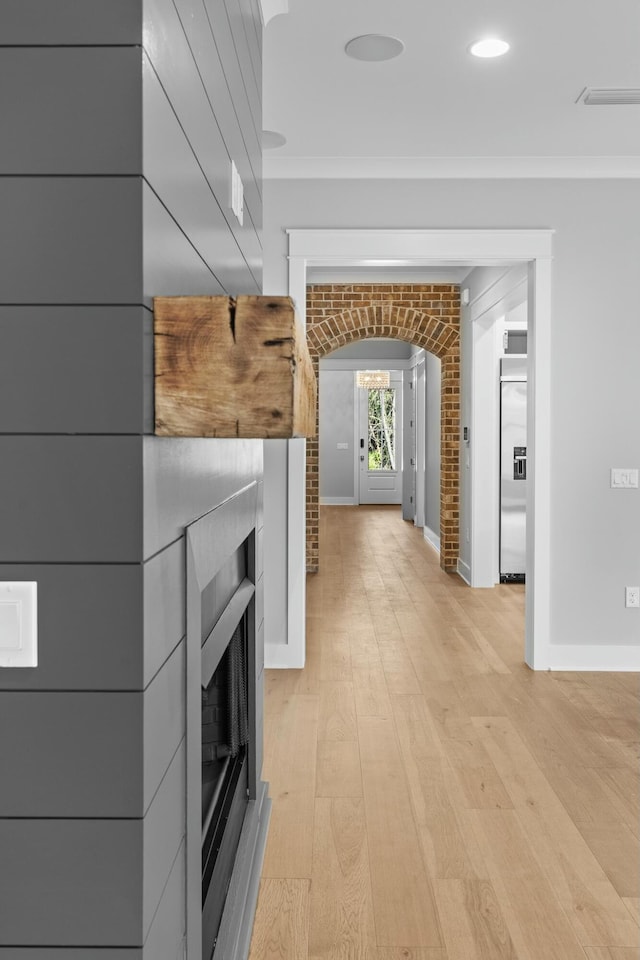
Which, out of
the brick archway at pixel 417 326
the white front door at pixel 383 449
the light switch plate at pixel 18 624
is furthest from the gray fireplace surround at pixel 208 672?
the white front door at pixel 383 449

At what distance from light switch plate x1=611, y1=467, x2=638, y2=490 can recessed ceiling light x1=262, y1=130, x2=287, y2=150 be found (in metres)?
2.46

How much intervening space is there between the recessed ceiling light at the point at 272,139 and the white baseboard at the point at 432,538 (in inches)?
208

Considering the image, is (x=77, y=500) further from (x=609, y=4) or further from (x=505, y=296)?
(x=505, y=296)

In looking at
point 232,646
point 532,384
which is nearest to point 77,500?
point 232,646

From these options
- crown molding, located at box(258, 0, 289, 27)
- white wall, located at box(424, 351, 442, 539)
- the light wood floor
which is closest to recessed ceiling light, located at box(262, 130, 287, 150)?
crown molding, located at box(258, 0, 289, 27)

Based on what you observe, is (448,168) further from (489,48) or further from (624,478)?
(624,478)

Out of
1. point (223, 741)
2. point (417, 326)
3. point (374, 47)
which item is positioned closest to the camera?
point (223, 741)

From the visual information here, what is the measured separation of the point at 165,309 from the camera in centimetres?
90

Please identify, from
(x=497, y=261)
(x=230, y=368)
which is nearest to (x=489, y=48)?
(x=497, y=261)

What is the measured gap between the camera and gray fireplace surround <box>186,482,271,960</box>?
113 centimetres

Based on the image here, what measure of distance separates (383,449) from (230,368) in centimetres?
1287

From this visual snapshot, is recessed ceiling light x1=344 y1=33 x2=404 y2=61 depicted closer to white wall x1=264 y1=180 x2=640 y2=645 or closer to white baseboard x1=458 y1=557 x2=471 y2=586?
white wall x1=264 y1=180 x2=640 y2=645

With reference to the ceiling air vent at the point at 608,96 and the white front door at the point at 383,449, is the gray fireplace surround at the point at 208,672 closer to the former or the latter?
the ceiling air vent at the point at 608,96

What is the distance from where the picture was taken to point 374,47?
2924 millimetres
